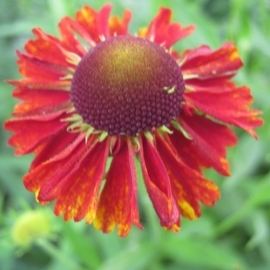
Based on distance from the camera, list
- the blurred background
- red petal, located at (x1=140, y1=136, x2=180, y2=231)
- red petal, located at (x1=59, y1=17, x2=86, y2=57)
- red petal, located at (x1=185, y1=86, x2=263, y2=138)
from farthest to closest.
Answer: the blurred background < red petal, located at (x1=59, y1=17, x2=86, y2=57) < red petal, located at (x1=185, y1=86, x2=263, y2=138) < red petal, located at (x1=140, y1=136, x2=180, y2=231)

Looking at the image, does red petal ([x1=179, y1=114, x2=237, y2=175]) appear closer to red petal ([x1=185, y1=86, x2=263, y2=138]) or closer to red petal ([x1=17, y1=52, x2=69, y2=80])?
red petal ([x1=185, y1=86, x2=263, y2=138])

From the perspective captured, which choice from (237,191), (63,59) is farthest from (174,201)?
(237,191)

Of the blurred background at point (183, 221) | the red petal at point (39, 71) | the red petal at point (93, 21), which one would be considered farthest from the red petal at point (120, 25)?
the blurred background at point (183, 221)

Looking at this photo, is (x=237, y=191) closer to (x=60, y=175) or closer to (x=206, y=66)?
(x=206, y=66)

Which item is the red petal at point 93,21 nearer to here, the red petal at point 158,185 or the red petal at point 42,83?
the red petal at point 42,83

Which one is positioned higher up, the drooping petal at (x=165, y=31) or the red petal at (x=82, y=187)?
the drooping petal at (x=165, y=31)

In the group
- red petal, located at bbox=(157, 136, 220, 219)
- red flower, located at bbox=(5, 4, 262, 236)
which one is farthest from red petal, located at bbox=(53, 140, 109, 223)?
red petal, located at bbox=(157, 136, 220, 219)
